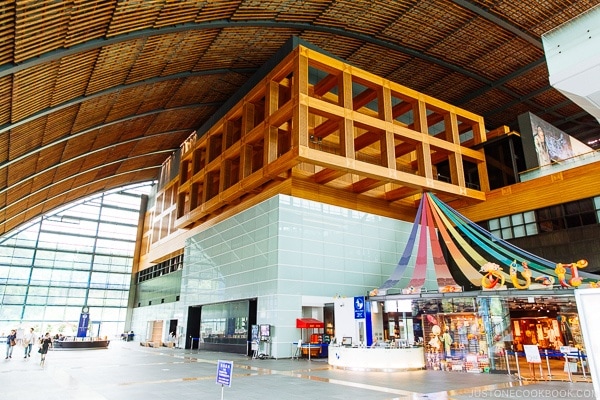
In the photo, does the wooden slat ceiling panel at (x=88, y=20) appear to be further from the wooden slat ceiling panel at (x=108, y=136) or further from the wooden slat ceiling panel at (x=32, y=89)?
the wooden slat ceiling panel at (x=108, y=136)

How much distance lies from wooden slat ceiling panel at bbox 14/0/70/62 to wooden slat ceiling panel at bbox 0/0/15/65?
0.41ft

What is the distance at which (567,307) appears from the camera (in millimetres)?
18031

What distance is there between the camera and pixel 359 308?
59.6ft

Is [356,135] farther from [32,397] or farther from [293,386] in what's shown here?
[32,397]

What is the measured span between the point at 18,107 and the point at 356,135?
20216 mm

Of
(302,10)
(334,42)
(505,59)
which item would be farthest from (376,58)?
(505,59)

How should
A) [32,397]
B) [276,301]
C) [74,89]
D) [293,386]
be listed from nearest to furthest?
[32,397] < [293,386] < [74,89] < [276,301]

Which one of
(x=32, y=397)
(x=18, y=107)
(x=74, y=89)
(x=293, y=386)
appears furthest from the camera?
(x=74, y=89)

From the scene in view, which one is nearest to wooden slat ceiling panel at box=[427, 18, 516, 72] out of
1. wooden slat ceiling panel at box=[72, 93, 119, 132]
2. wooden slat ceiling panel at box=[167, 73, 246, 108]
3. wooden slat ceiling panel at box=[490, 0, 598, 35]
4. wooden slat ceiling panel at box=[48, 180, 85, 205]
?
wooden slat ceiling panel at box=[490, 0, 598, 35]

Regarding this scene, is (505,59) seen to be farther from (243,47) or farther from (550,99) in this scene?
(243,47)

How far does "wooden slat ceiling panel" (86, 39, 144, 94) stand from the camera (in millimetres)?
18672

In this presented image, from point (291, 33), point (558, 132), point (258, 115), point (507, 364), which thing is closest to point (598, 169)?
point (558, 132)

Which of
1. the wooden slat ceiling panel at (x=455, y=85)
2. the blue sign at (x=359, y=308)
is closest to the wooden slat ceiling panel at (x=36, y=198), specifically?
the blue sign at (x=359, y=308)

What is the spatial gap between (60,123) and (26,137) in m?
2.24
